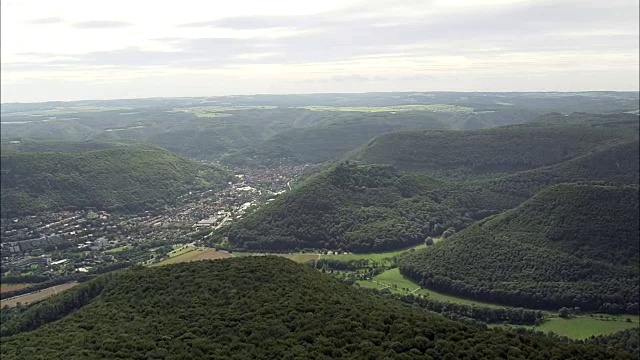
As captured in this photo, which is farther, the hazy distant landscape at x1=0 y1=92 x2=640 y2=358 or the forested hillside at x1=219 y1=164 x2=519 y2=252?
the forested hillside at x1=219 y1=164 x2=519 y2=252

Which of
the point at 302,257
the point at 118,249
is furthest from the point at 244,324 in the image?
the point at 118,249

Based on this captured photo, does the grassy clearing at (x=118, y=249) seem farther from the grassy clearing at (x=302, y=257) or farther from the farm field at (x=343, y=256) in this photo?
the grassy clearing at (x=302, y=257)

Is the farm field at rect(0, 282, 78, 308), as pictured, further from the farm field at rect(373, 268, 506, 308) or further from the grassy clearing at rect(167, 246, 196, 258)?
the farm field at rect(373, 268, 506, 308)

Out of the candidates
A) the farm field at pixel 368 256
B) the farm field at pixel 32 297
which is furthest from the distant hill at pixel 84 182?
Answer: the farm field at pixel 368 256

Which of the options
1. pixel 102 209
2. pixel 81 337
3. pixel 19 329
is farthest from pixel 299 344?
pixel 102 209

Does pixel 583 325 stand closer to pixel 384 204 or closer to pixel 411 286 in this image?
pixel 411 286

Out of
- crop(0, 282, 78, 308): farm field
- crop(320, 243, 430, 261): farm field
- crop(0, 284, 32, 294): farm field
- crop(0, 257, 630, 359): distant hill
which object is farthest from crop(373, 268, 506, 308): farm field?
crop(0, 284, 32, 294): farm field
